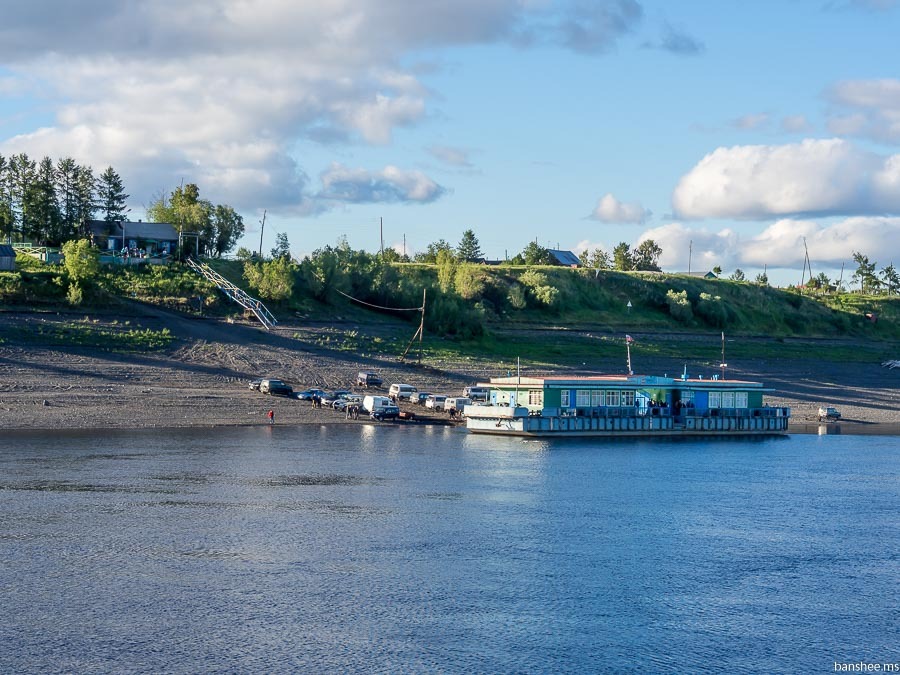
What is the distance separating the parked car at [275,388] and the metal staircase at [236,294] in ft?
49.0

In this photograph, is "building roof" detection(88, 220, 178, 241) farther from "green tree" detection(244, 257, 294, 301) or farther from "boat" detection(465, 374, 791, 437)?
"boat" detection(465, 374, 791, 437)

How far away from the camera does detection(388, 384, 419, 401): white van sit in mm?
89000

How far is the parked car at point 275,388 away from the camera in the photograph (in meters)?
85.5

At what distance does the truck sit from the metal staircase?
19.9 m

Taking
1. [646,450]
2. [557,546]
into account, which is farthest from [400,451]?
[557,546]

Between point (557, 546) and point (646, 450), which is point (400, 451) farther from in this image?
point (557, 546)

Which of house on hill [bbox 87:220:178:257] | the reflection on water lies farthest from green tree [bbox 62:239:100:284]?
the reflection on water

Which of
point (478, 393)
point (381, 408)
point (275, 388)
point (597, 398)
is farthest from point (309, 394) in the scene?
point (597, 398)

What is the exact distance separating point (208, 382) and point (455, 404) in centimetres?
2001

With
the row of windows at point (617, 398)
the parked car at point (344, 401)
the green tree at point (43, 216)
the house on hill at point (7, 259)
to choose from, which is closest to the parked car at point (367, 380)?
the parked car at point (344, 401)

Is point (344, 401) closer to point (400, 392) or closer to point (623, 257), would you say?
point (400, 392)

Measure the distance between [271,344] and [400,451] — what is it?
29.4m

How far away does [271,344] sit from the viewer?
315 ft

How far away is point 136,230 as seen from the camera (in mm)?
125438
